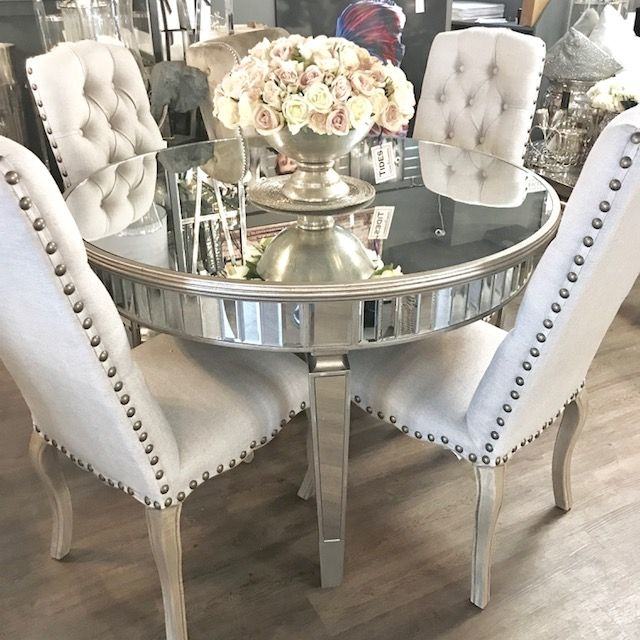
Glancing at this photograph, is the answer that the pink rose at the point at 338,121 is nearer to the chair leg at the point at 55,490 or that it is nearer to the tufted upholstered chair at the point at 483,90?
the chair leg at the point at 55,490

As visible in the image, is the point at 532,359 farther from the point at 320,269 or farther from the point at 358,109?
A: the point at 358,109

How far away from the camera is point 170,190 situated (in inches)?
70.9

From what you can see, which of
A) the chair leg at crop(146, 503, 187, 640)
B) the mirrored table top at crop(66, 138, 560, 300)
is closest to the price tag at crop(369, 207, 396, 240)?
the mirrored table top at crop(66, 138, 560, 300)

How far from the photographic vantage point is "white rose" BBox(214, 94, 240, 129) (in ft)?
4.79

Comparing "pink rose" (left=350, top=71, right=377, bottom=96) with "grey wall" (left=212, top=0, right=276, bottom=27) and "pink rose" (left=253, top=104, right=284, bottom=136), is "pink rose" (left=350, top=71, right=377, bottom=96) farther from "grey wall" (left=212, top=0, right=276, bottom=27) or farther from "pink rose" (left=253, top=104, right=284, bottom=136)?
"grey wall" (left=212, top=0, right=276, bottom=27)

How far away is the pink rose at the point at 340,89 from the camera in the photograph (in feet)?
4.40

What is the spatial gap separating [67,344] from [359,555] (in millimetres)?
959

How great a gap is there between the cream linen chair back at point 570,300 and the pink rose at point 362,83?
530mm

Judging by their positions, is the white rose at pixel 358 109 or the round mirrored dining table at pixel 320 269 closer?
the round mirrored dining table at pixel 320 269

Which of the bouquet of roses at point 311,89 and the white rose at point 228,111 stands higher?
the bouquet of roses at point 311,89

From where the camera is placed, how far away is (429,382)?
1.41 metres

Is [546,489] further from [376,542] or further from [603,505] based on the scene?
[376,542]

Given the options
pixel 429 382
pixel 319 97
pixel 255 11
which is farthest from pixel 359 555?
pixel 255 11

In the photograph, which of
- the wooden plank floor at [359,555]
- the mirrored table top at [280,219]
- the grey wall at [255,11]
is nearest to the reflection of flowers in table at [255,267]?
the mirrored table top at [280,219]
